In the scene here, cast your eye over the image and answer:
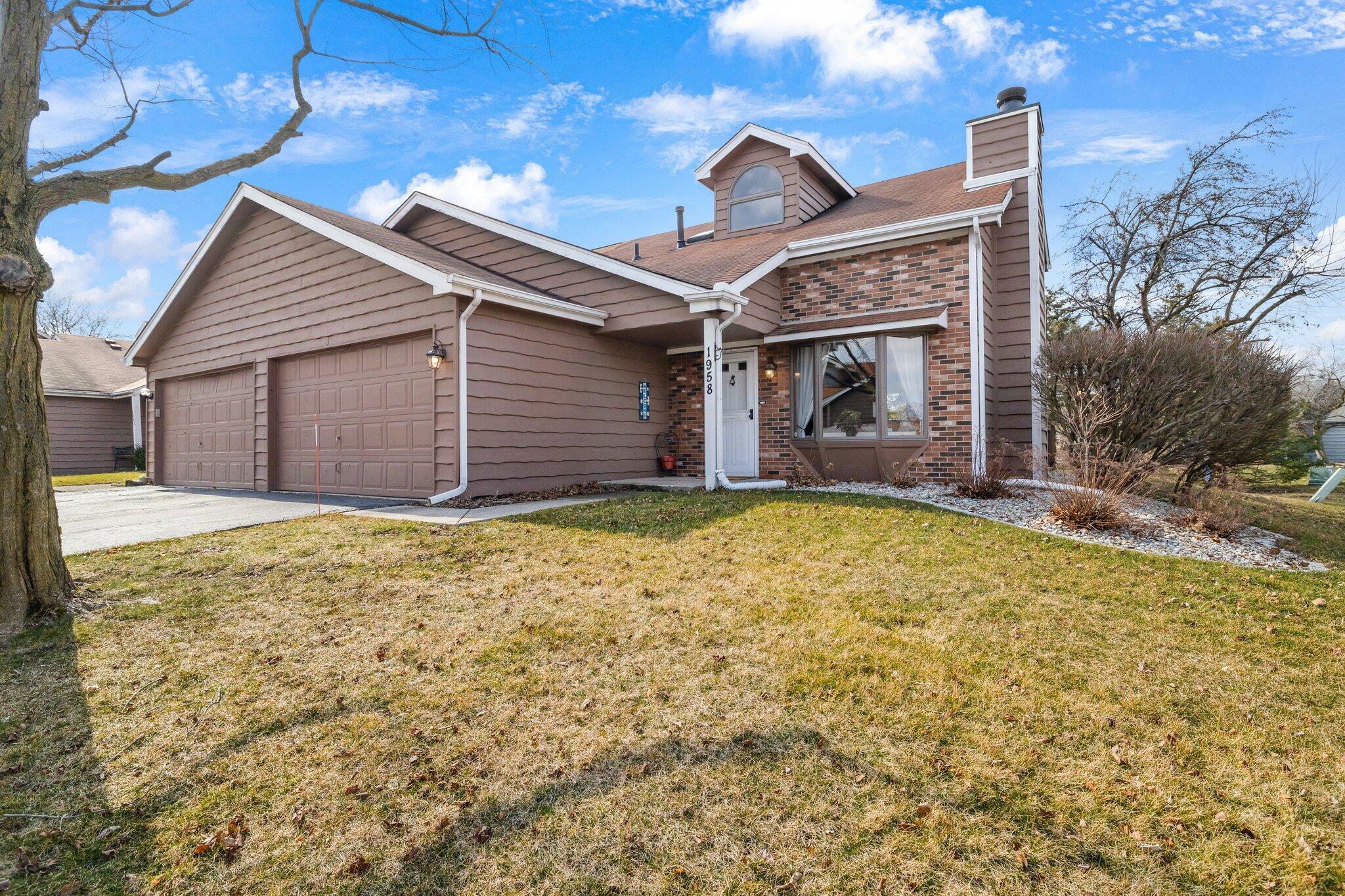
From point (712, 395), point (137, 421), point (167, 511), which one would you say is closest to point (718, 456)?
point (712, 395)

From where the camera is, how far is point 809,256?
33.9ft

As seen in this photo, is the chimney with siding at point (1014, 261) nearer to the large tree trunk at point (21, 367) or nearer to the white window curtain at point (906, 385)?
the white window curtain at point (906, 385)

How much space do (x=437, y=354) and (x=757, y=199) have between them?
707cm

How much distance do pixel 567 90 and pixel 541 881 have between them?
8758 mm

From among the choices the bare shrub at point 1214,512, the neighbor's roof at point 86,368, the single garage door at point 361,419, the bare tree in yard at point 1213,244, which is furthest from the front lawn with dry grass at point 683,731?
the neighbor's roof at point 86,368

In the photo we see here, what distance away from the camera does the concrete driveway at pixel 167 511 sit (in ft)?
21.7

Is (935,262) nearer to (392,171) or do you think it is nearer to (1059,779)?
(1059,779)

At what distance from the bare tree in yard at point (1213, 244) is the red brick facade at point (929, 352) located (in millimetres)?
8841

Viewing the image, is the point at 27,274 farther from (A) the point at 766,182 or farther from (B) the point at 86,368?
(B) the point at 86,368

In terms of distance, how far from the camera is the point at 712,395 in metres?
9.02

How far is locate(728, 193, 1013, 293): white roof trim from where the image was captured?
29.3ft

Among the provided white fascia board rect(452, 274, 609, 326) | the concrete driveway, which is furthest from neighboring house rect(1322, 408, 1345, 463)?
the concrete driveway

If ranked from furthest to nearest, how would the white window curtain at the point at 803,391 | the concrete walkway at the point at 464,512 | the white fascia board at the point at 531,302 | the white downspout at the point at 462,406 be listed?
the white window curtain at the point at 803,391, the white downspout at the point at 462,406, the white fascia board at the point at 531,302, the concrete walkway at the point at 464,512

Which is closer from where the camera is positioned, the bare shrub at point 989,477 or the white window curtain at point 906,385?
the bare shrub at point 989,477
